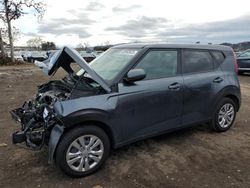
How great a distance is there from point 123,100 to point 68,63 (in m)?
1.16

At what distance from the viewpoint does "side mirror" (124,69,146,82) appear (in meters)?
3.95

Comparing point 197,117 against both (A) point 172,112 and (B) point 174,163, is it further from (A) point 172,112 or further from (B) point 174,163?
(B) point 174,163

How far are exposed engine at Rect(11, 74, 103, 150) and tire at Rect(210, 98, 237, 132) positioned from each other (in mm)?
2559

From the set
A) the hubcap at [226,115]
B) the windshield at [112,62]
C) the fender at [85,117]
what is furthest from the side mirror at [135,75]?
the hubcap at [226,115]

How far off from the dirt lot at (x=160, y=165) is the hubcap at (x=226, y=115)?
20 centimetres

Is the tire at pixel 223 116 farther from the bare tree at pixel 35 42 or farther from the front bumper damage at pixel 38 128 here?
the bare tree at pixel 35 42

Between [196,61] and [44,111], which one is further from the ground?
[196,61]

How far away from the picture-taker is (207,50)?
520 cm

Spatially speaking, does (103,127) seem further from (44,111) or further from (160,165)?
(160,165)

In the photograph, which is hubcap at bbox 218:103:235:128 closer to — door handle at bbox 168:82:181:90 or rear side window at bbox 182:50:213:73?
rear side window at bbox 182:50:213:73

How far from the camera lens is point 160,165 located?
4.05m

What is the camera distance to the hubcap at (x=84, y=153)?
12.0 feet

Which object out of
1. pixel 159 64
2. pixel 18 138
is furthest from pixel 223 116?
pixel 18 138

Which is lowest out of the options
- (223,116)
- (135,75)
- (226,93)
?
(223,116)
